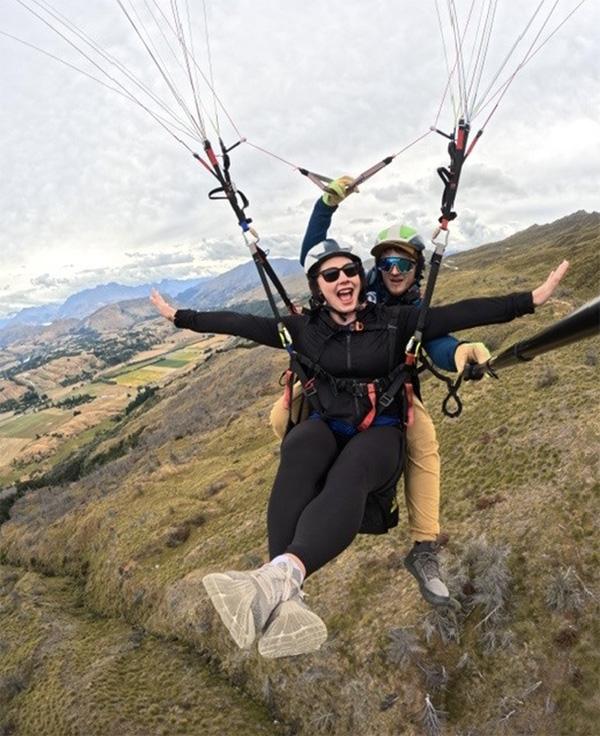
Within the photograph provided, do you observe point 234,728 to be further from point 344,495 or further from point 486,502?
point 344,495

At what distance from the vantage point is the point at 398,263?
6840mm

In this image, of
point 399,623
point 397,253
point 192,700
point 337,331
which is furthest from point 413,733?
point 397,253

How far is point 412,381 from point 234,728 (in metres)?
11.0

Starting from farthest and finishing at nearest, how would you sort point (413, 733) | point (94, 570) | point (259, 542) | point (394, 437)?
1. point (94, 570)
2. point (259, 542)
3. point (413, 733)
4. point (394, 437)

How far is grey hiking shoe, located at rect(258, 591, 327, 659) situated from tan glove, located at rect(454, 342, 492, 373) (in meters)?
3.02

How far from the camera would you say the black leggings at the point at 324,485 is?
4699mm

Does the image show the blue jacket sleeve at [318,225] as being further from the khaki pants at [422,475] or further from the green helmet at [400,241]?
the khaki pants at [422,475]

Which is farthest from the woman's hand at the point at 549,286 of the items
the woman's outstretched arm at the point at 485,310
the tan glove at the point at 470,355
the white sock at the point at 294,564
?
the white sock at the point at 294,564

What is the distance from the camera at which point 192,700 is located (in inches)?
531

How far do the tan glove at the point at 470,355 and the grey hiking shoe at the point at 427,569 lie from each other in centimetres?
283

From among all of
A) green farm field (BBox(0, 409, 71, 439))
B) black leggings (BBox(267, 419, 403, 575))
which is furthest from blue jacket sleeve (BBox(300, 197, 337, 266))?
green farm field (BBox(0, 409, 71, 439))

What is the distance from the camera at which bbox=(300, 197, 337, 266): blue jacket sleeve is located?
303 inches

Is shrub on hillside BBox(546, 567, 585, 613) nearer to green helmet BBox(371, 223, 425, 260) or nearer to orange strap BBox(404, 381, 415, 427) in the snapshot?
orange strap BBox(404, 381, 415, 427)

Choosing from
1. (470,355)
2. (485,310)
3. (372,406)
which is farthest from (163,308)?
(485,310)
